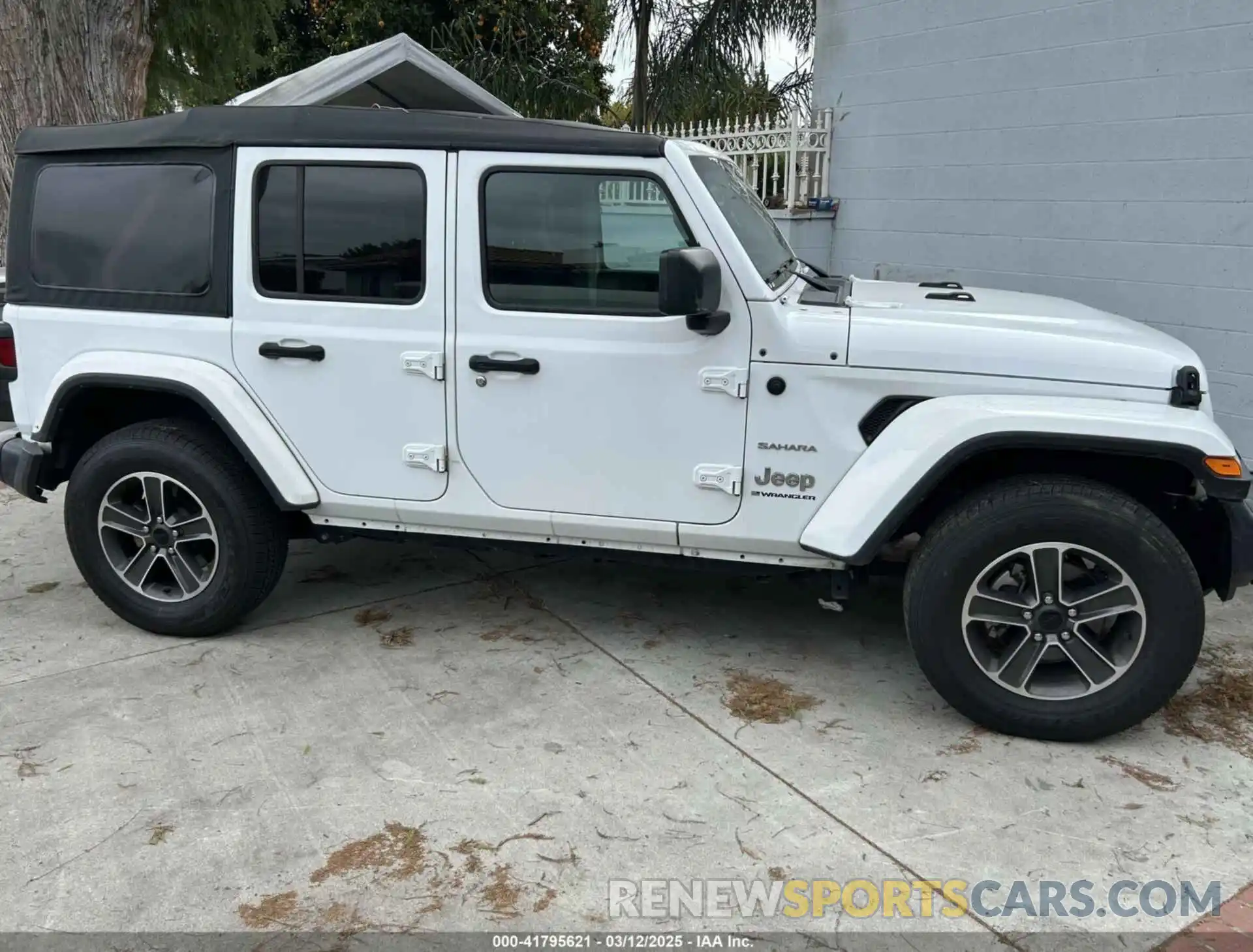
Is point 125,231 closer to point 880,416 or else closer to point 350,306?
point 350,306

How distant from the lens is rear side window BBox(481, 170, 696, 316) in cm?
363

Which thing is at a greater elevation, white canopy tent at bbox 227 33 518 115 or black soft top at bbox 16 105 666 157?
white canopy tent at bbox 227 33 518 115

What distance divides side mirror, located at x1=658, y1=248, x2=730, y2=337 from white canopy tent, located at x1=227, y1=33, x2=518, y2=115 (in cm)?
199

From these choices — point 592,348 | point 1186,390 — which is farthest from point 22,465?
point 1186,390

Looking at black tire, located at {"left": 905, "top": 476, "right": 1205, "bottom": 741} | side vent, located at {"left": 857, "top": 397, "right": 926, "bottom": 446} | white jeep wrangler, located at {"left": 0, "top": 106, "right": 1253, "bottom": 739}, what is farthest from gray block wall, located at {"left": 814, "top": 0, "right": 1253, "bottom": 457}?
side vent, located at {"left": 857, "top": 397, "right": 926, "bottom": 446}

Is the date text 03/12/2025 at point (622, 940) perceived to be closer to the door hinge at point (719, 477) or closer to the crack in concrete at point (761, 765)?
the crack in concrete at point (761, 765)

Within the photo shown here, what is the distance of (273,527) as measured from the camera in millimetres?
4184

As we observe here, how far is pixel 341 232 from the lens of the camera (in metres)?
3.89

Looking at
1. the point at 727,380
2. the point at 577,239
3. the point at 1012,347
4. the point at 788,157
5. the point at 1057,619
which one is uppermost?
the point at 788,157

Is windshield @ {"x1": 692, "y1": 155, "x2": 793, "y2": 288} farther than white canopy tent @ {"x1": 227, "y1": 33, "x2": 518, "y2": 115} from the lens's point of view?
No

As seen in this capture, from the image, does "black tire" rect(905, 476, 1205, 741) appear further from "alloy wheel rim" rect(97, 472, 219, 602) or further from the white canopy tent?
the white canopy tent

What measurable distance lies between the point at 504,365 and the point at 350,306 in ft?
2.18

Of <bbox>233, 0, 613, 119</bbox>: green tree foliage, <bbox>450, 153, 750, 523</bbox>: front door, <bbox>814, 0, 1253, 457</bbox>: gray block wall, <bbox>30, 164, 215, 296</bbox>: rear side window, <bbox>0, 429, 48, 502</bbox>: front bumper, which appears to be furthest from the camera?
<bbox>233, 0, 613, 119</bbox>: green tree foliage

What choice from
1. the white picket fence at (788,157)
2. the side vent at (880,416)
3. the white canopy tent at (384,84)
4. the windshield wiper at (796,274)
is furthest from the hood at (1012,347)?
the white picket fence at (788,157)
